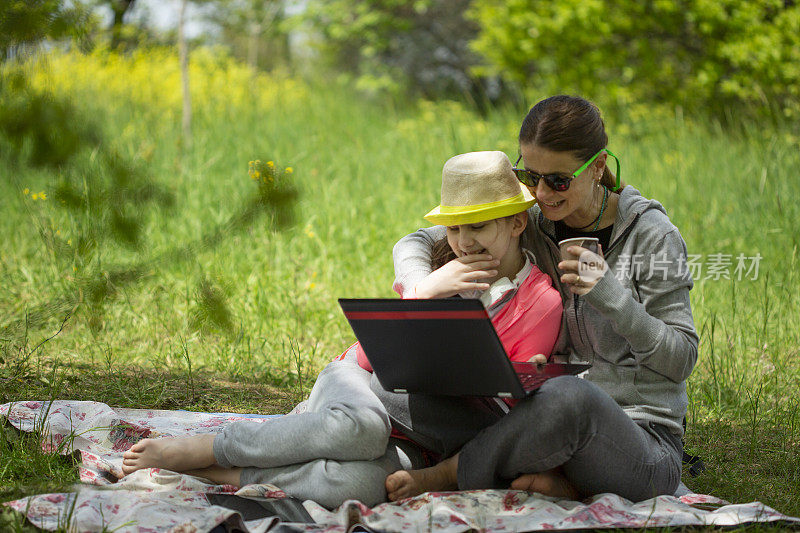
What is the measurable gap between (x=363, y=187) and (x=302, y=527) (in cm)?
512

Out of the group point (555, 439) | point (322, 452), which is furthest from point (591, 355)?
point (322, 452)

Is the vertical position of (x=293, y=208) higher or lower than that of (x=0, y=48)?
lower

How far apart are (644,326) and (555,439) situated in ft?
1.38

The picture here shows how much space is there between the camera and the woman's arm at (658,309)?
2.43 m

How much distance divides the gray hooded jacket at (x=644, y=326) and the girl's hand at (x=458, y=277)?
0.46 feet

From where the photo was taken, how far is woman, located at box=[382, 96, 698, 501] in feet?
8.04

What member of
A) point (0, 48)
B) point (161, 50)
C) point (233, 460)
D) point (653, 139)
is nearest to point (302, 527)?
point (233, 460)

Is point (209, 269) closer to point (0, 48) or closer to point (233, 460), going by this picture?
point (233, 460)

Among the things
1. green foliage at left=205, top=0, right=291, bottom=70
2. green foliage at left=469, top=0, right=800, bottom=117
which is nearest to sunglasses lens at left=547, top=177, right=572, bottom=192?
green foliage at left=469, top=0, right=800, bottom=117

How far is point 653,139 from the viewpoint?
29.2ft

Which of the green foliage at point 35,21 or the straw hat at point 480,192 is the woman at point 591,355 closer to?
the straw hat at point 480,192

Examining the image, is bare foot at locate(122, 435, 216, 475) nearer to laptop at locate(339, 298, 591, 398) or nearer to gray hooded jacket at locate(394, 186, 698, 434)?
laptop at locate(339, 298, 591, 398)

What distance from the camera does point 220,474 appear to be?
8.90ft

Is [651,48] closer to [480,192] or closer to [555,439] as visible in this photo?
[480,192]
